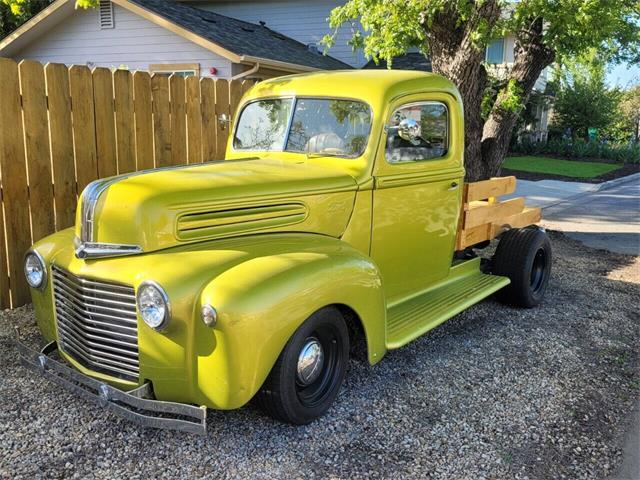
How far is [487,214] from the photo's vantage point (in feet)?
16.7

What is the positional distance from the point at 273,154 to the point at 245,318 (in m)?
1.78

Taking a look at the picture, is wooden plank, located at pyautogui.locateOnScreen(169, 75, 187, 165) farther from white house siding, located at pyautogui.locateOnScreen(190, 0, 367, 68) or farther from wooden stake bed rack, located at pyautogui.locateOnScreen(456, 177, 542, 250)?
white house siding, located at pyautogui.locateOnScreen(190, 0, 367, 68)

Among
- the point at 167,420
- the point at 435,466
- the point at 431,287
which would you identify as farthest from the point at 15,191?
the point at 435,466

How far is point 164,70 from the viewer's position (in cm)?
1266

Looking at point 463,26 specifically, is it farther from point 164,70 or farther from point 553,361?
point 164,70

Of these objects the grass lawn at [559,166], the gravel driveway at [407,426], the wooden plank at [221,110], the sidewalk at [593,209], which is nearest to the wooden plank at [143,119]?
the wooden plank at [221,110]

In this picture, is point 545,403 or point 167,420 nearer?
point 167,420

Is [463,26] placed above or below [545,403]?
above

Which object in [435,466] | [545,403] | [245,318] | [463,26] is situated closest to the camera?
[245,318]

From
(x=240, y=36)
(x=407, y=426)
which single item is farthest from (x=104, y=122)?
(x=240, y=36)

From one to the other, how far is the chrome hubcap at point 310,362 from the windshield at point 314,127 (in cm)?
135

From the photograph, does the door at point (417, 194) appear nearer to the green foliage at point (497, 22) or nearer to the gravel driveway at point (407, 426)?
the gravel driveway at point (407, 426)

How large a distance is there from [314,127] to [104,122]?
2254mm

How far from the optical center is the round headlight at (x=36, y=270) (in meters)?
3.28
